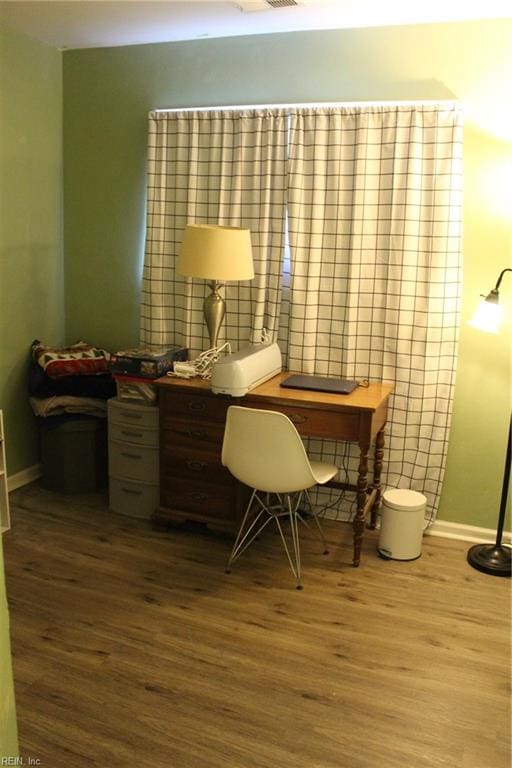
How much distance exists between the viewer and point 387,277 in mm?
3434

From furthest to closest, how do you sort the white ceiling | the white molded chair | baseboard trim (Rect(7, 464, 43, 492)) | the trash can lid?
baseboard trim (Rect(7, 464, 43, 492)), the trash can lid, the white ceiling, the white molded chair

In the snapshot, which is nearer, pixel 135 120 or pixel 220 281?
pixel 220 281

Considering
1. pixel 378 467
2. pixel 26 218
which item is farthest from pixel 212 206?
pixel 378 467

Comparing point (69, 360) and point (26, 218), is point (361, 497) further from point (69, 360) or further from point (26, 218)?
point (26, 218)

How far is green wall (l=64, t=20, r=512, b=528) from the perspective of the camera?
3199mm

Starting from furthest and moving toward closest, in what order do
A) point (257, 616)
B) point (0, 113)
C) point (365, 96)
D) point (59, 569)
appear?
point (0, 113)
point (365, 96)
point (59, 569)
point (257, 616)

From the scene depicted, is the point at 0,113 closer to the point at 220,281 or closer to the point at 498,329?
the point at 220,281

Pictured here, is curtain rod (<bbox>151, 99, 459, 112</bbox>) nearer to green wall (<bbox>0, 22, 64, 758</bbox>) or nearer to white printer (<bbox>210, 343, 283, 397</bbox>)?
green wall (<bbox>0, 22, 64, 758</bbox>)

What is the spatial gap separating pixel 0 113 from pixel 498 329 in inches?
111

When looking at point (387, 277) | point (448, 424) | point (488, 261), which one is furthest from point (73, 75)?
point (448, 424)

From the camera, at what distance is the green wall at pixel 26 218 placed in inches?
147

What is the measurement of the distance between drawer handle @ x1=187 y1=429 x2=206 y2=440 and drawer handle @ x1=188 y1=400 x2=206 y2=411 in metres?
0.11

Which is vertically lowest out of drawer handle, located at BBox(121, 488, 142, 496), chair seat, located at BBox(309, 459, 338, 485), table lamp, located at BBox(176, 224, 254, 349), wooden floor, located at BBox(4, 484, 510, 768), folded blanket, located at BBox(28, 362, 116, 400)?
wooden floor, located at BBox(4, 484, 510, 768)

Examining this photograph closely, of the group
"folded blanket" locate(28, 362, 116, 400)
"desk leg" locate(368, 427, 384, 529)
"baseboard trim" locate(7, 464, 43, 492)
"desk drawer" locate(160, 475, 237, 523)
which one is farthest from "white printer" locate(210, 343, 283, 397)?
"baseboard trim" locate(7, 464, 43, 492)
